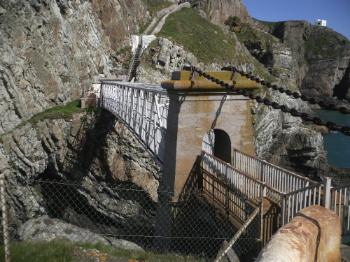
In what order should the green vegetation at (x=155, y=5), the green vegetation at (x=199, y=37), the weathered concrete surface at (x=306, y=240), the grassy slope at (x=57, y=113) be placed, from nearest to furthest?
the weathered concrete surface at (x=306, y=240) < the grassy slope at (x=57, y=113) < the green vegetation at (x=199, y=37) < the green vegetation at (x=155, y=5)

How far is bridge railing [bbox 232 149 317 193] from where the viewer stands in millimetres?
7680

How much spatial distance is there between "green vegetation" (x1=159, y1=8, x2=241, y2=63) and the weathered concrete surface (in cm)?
4291

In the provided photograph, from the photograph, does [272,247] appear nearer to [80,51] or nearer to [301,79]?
[80,51]

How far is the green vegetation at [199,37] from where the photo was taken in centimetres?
4703

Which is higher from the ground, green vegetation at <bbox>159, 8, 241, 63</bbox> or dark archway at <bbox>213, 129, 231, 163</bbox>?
green vegetation at <bbox>159, 8, 241, 63</bbox>

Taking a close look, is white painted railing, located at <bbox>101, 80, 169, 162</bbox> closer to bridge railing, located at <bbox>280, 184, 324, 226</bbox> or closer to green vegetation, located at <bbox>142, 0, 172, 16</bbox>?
bridge railing, located at <bbox>280, 184, 324, 226</bbox>

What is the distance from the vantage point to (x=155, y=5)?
59.5 m

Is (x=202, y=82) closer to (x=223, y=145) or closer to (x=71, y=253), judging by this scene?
(x=223, y=145)

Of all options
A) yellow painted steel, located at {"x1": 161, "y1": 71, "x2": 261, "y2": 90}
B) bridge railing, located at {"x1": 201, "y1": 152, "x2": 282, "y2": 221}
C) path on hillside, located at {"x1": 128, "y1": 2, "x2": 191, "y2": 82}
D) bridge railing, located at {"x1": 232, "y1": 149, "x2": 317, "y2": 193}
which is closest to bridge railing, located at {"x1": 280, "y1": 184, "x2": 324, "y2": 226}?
bridge railing, located at {"x1": 201, "y1": 152, "x2": 282, "y2": 221}

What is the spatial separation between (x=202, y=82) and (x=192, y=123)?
3.25ft

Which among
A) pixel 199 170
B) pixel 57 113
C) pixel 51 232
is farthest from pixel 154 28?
pixel 199 170

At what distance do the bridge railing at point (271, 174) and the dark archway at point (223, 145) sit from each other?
192 mm

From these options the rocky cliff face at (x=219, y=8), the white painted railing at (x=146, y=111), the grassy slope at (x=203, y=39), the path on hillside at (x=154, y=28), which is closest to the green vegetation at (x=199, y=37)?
the grassy slope at (x=203, y=39)

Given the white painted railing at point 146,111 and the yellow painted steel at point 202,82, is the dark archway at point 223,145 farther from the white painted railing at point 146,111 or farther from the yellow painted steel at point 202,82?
the white painted railing at point 146,111
